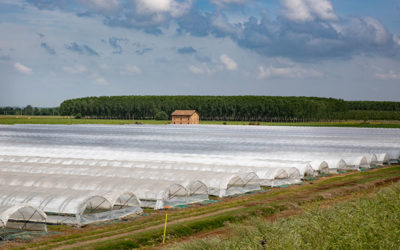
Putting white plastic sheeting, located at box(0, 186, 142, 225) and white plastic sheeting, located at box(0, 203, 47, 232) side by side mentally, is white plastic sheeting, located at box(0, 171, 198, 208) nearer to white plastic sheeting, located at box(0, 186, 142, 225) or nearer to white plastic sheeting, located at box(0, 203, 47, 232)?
white plastic sheeting, located at box(0, 186, 142, 225)

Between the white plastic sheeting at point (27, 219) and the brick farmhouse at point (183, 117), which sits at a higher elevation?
the brick farmhouse at point (183, 117)

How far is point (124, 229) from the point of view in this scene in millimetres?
21469

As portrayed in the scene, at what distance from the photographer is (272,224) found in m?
15.4

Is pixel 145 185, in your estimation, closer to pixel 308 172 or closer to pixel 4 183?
pixel 4 183

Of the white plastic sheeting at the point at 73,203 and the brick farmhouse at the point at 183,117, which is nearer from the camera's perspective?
the white plastic sheeting at the point at 73,203

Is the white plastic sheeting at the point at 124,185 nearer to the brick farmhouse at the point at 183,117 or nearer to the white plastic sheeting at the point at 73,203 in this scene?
the white plastic sheeting at the point at 73,203

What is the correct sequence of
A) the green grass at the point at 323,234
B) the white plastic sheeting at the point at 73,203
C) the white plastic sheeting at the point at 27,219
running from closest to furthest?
the green grass at the point at 323,234, the white plastic sheeting at the point at 27,219, the white plastic sheeting at the point at 73,203

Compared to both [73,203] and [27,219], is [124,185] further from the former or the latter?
[27,219]

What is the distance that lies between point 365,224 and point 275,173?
21.0m

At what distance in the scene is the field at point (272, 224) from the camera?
517 inches

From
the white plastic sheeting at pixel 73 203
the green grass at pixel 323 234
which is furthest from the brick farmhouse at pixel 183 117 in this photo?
the green grass at pixel 323 234

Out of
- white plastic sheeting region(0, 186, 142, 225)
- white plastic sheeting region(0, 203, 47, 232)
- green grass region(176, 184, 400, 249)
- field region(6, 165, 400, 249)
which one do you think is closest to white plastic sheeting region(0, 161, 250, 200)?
field region(6, 165, 400, 249)

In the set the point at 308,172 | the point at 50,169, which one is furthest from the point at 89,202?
the point at 308,172

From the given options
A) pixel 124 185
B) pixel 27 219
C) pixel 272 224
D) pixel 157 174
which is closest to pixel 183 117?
pixel 157 174
